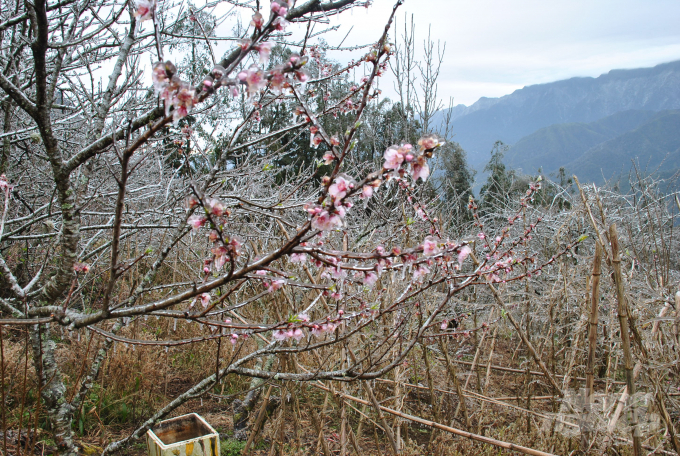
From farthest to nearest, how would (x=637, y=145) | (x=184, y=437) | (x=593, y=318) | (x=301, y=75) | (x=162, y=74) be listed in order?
(x=637, y=145) < (x=184, y=437) < (x=593, y=318) < (x=301, y=75) < (x=162, y=74)

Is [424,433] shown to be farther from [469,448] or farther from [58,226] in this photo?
[58,226]

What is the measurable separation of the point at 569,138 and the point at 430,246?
7562 inches

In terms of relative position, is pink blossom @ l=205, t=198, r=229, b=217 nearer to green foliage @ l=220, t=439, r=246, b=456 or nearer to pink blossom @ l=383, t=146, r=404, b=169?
pink blossom @ l=383, t=146, r=404, b=169

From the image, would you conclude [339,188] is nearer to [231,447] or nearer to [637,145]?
[231,447]

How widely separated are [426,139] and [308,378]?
4.04ft

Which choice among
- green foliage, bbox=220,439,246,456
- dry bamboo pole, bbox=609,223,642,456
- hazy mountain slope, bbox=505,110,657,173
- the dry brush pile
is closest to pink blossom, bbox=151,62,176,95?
the dry brush pile

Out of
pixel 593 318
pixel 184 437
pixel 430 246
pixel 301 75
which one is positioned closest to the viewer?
pixel 301 75

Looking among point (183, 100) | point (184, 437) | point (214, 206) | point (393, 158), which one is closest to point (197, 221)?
point (214, 206)

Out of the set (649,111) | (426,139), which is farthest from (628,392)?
(649,111)

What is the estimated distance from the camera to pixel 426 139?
38.1 inches

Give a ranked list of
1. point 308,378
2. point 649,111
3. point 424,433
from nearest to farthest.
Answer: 1. point 308,378
2. point 424,433
3. point 649,111

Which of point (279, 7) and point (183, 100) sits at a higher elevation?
point (279, 7)

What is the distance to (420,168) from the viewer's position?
1.00m

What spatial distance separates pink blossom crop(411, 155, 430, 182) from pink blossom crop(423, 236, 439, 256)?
0.90 ft
